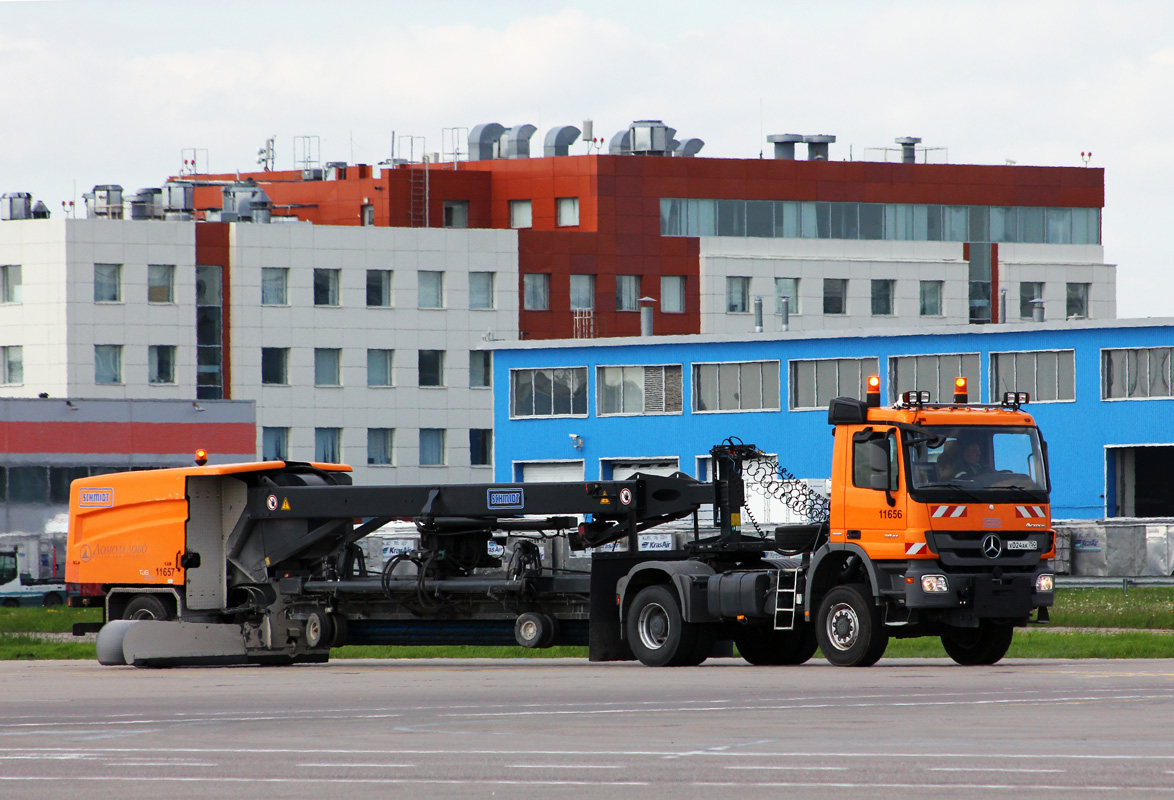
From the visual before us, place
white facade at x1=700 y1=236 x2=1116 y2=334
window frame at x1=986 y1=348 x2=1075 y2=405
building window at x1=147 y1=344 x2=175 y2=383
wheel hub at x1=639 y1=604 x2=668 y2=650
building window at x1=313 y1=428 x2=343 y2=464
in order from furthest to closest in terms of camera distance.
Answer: white facade at x1=700 y1=236 x2=1116 y2=334 → building window at x1=313 y1=428 x2=343 y2=464 → building window at x1=147 y1=344 x2=175 y2=383 → window frame at x1=986 y1=348 x2=1075 y2=405 → wheel hub at x1=639 y1=604 x2=668 y2=650

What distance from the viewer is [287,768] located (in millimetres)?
12906

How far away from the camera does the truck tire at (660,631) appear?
82.3 ft

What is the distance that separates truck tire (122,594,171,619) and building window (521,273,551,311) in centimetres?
7286

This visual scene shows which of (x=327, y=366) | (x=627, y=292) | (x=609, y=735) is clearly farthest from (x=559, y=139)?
(x=609, y=735)

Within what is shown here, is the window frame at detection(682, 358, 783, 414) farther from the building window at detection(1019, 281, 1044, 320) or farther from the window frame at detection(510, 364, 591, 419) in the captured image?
the building window at detection(1019, 281, 1044, 320)

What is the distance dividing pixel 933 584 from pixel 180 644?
32.5 ft

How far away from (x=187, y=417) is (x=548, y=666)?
191 ft

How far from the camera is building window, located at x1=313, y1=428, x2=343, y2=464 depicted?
9781 centimetres

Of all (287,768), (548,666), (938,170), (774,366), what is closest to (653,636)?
(548,666)

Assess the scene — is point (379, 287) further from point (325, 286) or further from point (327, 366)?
point (327, 366)

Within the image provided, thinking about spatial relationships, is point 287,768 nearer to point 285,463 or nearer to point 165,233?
point 285,463

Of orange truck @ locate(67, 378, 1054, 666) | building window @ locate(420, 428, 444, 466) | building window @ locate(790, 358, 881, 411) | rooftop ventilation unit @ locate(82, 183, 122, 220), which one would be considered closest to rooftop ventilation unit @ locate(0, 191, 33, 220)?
rooftop ventilation unit @ locate(82, 183, 122, 220)

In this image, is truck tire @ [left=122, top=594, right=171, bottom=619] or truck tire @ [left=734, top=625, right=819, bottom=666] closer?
truck tire @ [left=734, top=625, right=819, bottom=666]

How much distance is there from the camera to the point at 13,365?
93562mm
